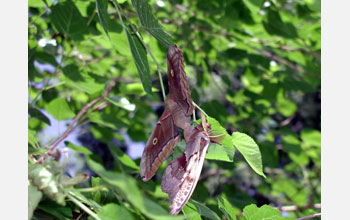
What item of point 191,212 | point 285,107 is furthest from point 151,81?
point 285,107

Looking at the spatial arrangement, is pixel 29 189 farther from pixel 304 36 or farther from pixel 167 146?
pixel 304 36

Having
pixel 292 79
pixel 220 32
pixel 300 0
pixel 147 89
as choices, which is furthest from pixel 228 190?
pixel 147 89

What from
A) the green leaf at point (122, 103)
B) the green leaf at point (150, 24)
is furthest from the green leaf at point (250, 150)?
the green leaf at point (122, 103)

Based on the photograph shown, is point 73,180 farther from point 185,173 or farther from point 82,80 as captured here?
point 82,80

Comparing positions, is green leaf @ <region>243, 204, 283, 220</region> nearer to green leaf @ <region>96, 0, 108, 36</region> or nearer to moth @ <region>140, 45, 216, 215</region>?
moth @ <region>140, 45, 216, 215</region>

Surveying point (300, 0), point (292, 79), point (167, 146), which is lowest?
point (292, 79)

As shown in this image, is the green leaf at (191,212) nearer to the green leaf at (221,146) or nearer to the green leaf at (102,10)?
the green leaf at (221,146)
